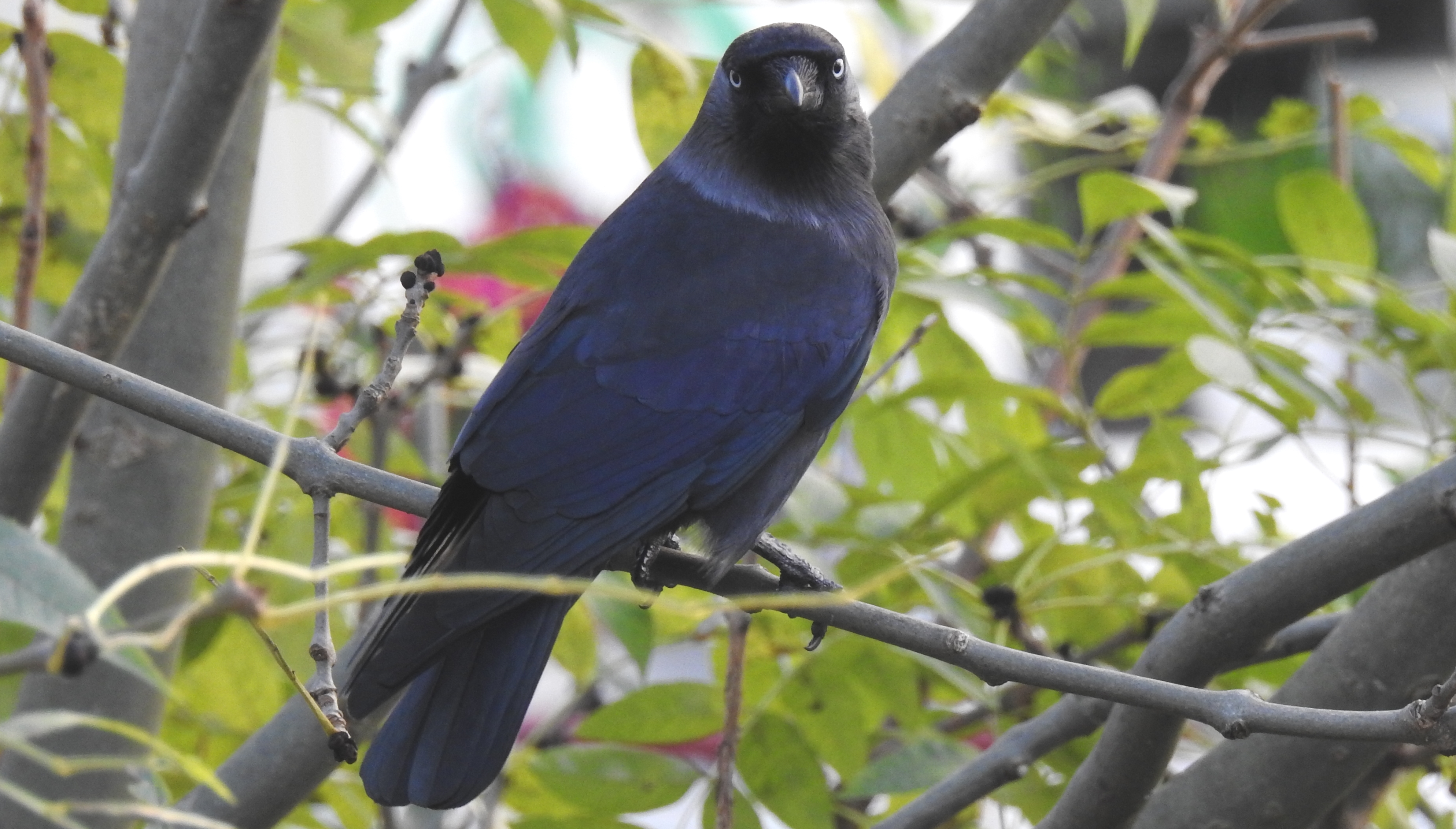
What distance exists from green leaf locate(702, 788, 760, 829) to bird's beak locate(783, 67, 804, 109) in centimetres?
89

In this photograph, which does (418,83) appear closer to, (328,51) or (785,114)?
(328,51)

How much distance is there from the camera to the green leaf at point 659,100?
1.81m

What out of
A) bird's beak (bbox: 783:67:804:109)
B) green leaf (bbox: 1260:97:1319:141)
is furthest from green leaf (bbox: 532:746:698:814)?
green leaf (bbox: 1260:97:1319:141)

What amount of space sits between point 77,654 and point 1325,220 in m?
1.81

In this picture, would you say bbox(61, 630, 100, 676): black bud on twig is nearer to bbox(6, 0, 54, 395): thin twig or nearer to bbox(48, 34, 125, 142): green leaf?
A: bbox(6, 0, 54, 395): thin twig

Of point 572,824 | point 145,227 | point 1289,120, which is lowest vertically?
point 572,824

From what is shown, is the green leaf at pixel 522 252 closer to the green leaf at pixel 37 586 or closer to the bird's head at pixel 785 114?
the bird's head at pixel 785 114

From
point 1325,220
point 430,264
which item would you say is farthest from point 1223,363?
point 430,264

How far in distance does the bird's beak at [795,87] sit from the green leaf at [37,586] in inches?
50.0

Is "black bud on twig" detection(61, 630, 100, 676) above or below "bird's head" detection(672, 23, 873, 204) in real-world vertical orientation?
below

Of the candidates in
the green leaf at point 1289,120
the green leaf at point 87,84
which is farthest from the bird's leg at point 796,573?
the green leaf at point 1289,120

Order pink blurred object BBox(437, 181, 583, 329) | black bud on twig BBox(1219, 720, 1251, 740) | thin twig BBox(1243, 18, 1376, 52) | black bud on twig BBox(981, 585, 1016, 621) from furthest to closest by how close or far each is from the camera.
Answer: pink blurred object BBox(437, 181, 583, 329), thin twig BBox(1243, 18, 1376, 52), black bud on twig BBox(981, 585, 1016, 621), black bud on twig BBox(1219, 720, 1251, 740)

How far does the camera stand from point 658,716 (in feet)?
5.72

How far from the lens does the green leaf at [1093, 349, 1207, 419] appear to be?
1924 millimetres
